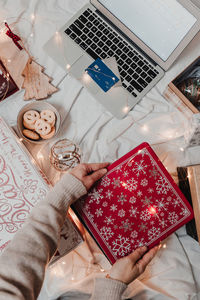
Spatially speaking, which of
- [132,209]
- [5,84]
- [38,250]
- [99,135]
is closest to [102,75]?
[99,135]

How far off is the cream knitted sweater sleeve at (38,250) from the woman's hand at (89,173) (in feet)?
0.05

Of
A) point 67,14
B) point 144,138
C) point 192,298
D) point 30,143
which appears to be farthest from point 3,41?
point 192,298

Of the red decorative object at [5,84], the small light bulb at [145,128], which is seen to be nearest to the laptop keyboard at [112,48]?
the small light bulb at [145,128]

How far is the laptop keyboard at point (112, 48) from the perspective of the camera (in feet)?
2.67

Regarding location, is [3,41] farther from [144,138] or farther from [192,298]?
[192,298]

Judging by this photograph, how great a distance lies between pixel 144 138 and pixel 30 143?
1.15ft

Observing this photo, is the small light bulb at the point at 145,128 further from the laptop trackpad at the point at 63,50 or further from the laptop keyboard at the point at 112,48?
the laptop trackpad at the point at 63,50

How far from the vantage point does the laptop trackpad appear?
2.73ft

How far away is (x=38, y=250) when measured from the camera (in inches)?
24.3

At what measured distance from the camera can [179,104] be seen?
81cm

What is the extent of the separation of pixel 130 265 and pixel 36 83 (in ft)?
1.93

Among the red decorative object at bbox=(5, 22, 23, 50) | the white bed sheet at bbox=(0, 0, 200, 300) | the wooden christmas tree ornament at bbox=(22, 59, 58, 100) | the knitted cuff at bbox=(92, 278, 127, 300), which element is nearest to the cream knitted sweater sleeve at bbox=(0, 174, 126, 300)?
the knitted cuff at bbox=(92, 278, 127, 300)

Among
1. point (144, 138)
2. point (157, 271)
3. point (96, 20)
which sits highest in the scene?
point (96, 20)

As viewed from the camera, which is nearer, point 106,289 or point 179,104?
point 106,289
